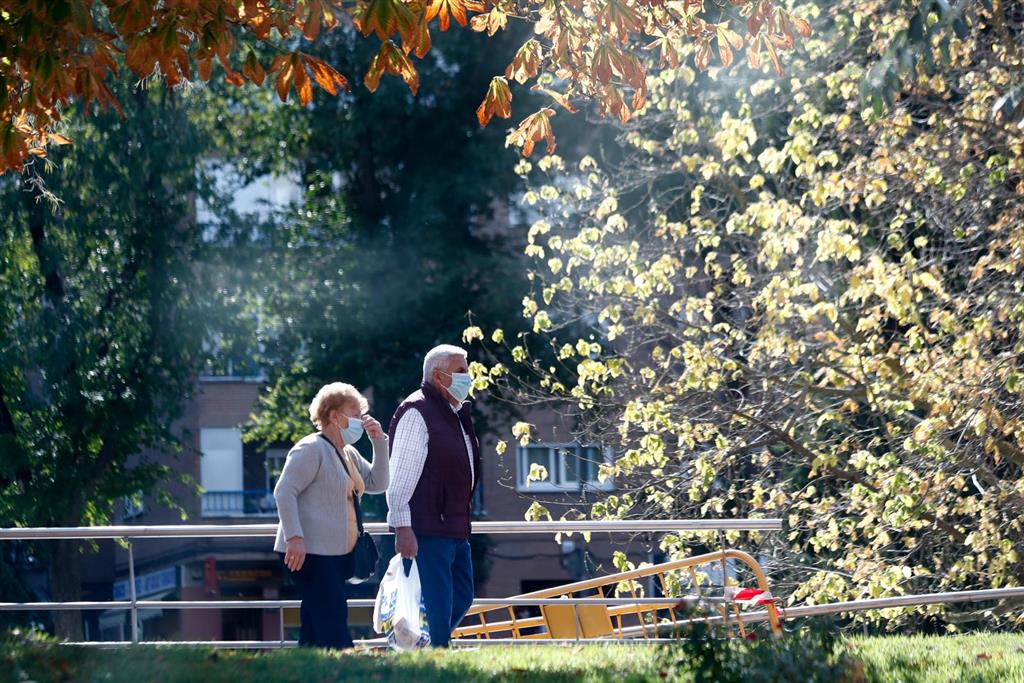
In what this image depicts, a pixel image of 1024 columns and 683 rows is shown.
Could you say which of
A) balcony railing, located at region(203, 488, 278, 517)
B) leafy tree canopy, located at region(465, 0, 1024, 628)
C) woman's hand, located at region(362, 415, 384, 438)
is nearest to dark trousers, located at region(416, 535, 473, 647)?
woman's hand, located at region(362, 415, 384, 438)

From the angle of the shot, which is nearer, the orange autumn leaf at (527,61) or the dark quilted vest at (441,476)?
the dark quilted vest at (441,476)

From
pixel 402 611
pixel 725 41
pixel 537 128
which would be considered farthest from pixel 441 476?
pixel 725 41

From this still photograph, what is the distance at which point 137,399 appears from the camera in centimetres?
2623

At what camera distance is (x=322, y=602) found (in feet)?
23.8

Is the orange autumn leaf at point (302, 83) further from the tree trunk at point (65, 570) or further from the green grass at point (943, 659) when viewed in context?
the tree trunk at point (65, 570)

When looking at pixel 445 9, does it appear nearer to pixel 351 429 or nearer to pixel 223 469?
pixel 351 429

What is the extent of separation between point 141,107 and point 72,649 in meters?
20.3

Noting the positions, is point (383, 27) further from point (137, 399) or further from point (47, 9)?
point (137, 399)

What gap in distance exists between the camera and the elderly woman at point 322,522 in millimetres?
7176

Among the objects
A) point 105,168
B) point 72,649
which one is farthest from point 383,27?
point 105,168

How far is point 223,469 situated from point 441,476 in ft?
111

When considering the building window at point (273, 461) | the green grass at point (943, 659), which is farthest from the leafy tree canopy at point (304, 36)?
the building window at point (273, 461)

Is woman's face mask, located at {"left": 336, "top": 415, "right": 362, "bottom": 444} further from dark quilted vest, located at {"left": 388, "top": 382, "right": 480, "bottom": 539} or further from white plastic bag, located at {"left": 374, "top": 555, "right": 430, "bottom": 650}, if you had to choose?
white plastic bag, located at {"left": 374, "top": 555, "right": 430, "bottom": 650}

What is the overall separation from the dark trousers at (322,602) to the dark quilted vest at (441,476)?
0.56m
